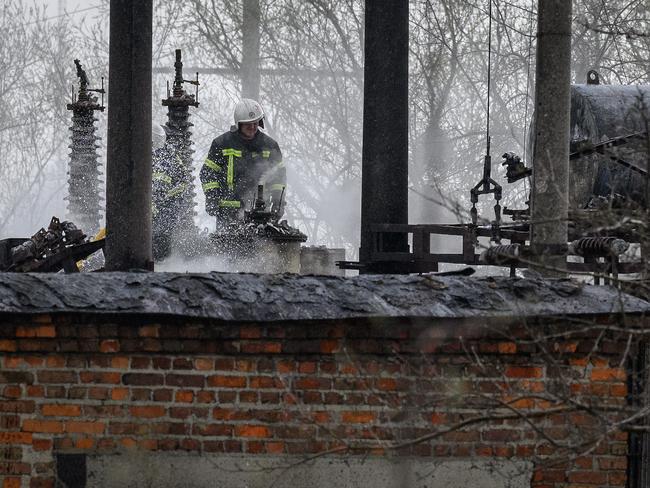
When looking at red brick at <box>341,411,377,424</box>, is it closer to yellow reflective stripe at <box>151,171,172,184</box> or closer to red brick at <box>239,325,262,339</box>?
red brick at <box>239,325,262,339</box>

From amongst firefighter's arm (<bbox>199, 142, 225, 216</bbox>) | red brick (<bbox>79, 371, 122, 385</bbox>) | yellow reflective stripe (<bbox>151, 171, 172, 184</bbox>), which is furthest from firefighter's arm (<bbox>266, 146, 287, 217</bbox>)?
red brick (<bbox>79, 371, 122, 385</bbox>)

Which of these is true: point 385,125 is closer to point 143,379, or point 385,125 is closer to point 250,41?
point 143,379

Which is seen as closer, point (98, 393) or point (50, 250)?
point (98, 393)

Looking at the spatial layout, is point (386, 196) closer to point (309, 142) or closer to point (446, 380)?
point (446, 380)

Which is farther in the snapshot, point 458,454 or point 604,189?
point 604,189

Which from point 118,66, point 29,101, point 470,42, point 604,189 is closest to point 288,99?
point 470,42

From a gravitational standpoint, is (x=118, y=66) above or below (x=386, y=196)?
above

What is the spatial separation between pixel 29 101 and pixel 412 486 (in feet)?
112

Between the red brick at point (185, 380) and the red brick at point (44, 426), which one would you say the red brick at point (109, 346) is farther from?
the red brick at point (44, 426)

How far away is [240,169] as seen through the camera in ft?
52.1

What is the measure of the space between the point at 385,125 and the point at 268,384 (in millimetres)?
5625

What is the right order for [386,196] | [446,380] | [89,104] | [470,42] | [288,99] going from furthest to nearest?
1. [288,99]
2. [470,42]
3. [89,104]
4. [386,196]
5. [446,380]

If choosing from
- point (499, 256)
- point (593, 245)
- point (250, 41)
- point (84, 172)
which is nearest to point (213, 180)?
point (84, 172)

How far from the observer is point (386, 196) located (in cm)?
1198
